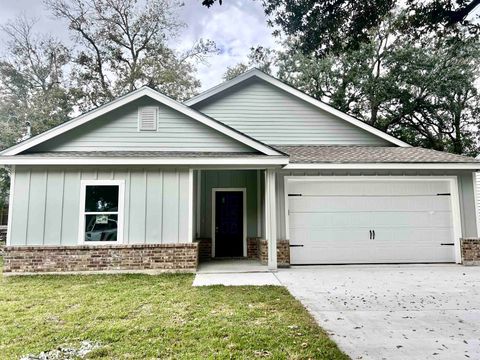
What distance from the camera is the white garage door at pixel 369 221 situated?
9234 mm

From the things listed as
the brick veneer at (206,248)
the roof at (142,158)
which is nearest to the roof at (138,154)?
the roof at (142,158)

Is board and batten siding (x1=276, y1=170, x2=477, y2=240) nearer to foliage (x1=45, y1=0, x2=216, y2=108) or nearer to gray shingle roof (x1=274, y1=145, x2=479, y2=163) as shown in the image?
gray shingle roof (x1=274, y1=145, x2=479, y2=163)

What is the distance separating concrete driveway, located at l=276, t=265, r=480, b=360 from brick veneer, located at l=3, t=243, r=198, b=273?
2486 millimetres

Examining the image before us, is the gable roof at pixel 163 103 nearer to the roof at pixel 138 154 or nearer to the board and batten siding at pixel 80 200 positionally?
the roof at pixel 138 154

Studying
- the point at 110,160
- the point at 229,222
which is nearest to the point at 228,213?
the point at 229,222

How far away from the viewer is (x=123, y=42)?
80.1 feet

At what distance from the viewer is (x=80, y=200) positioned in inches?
322

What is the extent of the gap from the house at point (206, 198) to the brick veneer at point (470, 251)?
5cm

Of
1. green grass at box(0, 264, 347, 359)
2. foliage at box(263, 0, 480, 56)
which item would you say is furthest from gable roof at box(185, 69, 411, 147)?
green grass at box(0, 264, 347, 359)

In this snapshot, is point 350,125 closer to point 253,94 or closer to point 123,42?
point 253,94

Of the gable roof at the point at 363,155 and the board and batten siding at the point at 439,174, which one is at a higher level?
the gable roof at the point at 363,155

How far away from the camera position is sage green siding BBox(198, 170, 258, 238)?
10.9 meters

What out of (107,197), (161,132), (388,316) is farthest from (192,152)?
(388,316)

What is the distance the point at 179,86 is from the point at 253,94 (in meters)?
14.0
